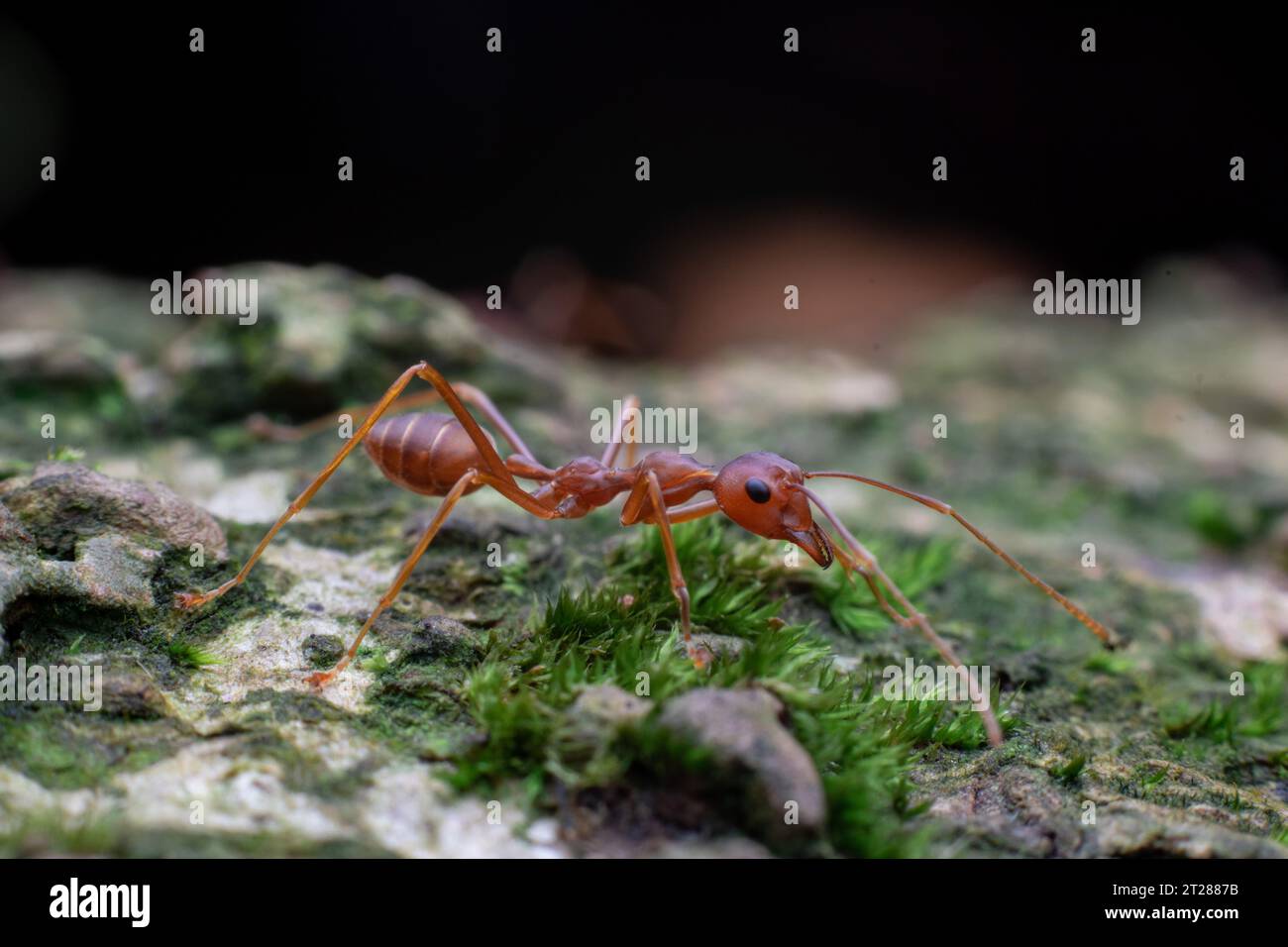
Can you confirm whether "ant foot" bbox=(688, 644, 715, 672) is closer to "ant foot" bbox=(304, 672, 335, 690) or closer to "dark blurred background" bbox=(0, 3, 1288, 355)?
"ant foot" bbox=(304, 672, 335, 690)

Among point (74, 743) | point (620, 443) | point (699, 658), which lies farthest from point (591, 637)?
point (74, 743)

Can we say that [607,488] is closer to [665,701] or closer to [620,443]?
[620,443]

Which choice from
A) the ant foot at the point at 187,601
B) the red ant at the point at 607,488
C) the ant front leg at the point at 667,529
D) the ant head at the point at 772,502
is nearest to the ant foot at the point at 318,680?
the red ant at the point at 607,488

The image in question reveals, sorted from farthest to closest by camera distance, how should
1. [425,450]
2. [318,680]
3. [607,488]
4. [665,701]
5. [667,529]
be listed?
[607,488], [425,450], [667,529], [318,680], [665,701]

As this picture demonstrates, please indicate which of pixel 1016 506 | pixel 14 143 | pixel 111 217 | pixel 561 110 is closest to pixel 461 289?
pixel 561 110

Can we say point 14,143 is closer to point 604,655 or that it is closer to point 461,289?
point 461,289
